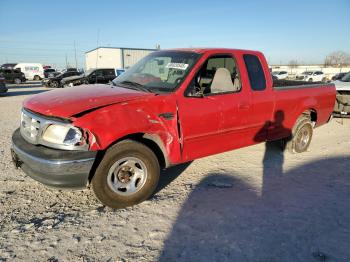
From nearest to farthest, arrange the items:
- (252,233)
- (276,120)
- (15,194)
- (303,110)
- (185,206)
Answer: (252,233)
(185,206)
(15,194)
(276,120)
(303,110)

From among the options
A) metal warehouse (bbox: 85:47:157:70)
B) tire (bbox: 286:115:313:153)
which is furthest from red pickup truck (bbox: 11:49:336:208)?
metal warehouse (bbox: 85:47:157:70)

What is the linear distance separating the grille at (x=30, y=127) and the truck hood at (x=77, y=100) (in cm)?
10

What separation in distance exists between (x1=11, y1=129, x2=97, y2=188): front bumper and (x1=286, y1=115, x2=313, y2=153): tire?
4.16m

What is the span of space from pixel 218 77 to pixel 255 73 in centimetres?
80

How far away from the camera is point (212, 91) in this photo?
435cm

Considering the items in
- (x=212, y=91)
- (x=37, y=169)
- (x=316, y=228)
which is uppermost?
(x=212, y=91)

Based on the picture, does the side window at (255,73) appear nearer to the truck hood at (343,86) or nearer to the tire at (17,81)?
the truck hood at (343,86)

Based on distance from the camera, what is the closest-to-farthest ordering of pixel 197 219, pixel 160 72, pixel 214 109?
pixel 197 219, pixel 214 109, pixel 160 72

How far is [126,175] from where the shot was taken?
12.2 feet

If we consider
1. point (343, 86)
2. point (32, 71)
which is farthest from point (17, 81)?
point (343, 86)

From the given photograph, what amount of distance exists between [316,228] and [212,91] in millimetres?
2177

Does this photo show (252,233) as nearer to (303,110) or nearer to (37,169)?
(37,169)

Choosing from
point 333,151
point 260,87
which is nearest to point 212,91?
point 260,87

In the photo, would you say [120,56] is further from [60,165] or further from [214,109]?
[60,165]
